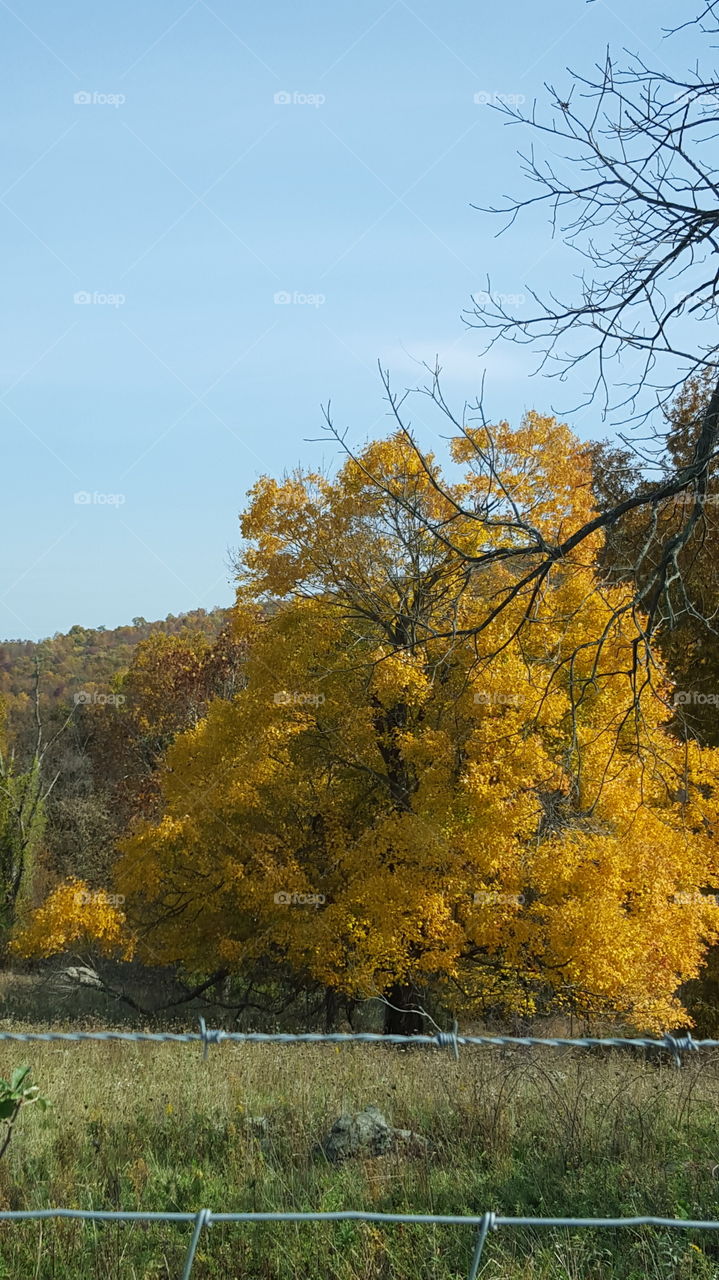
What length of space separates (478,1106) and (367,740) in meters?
13.4

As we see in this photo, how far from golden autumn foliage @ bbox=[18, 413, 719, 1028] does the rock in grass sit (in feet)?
25.6

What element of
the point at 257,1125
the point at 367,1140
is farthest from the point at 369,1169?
the point at 257,1125

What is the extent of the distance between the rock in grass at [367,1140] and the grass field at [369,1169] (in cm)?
11

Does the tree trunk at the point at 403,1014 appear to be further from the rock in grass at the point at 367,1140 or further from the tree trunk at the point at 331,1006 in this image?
the rock in grass at the point at 367,1140

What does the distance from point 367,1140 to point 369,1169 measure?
0.36m

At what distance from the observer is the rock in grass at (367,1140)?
5734 millimetres

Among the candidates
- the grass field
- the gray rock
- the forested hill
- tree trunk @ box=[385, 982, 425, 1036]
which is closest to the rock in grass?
the grass field

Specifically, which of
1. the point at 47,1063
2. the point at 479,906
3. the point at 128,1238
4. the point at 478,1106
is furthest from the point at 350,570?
the point at 128,1238

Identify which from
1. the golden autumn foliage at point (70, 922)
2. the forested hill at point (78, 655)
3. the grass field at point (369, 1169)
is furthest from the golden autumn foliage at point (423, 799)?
the forested hill at point (78, 655)

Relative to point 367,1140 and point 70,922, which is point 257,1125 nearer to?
point 367,1140

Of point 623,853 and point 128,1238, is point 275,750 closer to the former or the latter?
point 623,853

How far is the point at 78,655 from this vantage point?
282 ft

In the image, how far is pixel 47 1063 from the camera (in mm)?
8992

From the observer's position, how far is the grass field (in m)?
4.49
